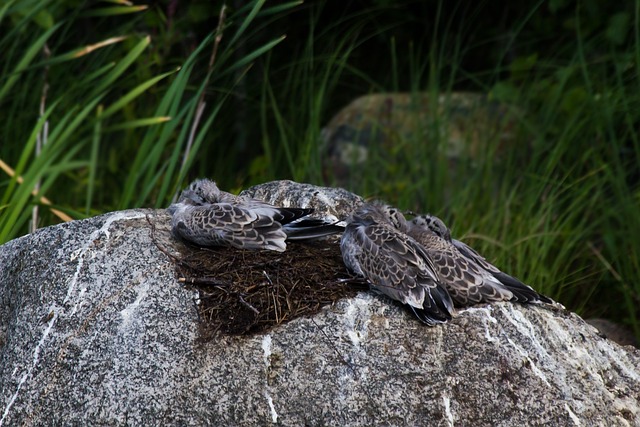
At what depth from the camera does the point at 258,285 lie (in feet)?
12.3

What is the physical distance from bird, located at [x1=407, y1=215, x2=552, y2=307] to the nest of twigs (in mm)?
393

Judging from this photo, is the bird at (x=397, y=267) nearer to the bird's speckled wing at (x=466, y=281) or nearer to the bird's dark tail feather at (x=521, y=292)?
the bird's speckled wing at (x=466, y=281)

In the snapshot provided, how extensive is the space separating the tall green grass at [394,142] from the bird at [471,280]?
1.46 metres

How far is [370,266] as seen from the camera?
3.84 metres

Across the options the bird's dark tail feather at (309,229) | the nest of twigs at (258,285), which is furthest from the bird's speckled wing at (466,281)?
the bird's dark tail feather at (309,229)

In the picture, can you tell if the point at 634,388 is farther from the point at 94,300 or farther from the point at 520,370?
the point at 94,300

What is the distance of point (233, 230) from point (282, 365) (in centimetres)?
79

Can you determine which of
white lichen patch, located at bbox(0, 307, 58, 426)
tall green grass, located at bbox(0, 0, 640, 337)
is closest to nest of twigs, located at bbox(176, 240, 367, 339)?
white lichen patch, located at bbox(0, 307, 58, 426)

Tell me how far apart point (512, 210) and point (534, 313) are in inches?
107

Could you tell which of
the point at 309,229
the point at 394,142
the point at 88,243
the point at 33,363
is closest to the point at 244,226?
the point at 309,229

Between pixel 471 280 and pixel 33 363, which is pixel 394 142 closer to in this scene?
pixel 471 280

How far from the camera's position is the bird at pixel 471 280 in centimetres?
387

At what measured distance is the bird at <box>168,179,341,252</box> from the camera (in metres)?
4.05

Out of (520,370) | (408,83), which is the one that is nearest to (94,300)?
(520,370)
